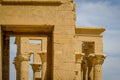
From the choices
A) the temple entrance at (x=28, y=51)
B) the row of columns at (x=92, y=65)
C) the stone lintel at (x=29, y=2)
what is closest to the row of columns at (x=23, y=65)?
the temple entrance at (x=28, y=51)

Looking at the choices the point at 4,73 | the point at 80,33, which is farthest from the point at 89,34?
the point at 4,73

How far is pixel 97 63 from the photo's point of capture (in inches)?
1329

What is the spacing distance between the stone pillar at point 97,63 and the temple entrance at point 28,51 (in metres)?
3.83

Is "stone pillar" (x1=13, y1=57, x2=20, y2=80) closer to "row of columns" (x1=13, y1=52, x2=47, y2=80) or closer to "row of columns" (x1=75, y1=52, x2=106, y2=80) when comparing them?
"row of columns" (x1=13, y1=52, x2=47, y2=80)

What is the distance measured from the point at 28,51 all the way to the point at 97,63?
5.29 metres

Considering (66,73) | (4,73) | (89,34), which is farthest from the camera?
(89,34)

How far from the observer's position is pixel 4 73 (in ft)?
59.8

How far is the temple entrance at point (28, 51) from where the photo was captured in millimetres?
17625

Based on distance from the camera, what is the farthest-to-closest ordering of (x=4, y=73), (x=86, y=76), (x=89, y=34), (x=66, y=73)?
(x=86, y=76), (x=89, y=34), (x=4, y=73), (x=66, y=73)

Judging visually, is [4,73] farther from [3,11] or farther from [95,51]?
[95,51]

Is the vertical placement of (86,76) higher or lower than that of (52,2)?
lower

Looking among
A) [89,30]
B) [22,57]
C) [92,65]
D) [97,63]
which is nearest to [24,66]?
[22,57]

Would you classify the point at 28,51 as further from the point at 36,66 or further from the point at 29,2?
the point at 29,2

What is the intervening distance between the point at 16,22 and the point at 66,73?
2.49m
